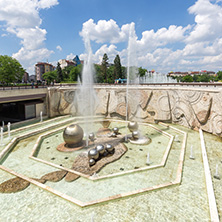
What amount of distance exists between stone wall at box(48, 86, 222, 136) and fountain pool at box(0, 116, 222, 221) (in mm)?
4485

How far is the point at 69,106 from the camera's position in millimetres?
20828

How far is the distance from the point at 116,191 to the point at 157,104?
12783mm

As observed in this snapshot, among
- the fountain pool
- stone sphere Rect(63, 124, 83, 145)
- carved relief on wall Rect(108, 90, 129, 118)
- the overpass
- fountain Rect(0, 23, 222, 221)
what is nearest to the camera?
the fountain pool

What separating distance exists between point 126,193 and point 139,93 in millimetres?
13504

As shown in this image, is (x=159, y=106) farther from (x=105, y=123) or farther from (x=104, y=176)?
(x=104, y=176)

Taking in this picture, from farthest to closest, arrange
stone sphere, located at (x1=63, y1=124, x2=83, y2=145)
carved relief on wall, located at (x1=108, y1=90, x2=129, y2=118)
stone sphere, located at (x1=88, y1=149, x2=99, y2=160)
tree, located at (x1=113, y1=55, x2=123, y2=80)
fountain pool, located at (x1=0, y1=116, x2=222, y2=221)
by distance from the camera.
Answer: tree, located at (x1=113, y1=55, x2=123, y2=80)
carved relief on wall, located at (x1=108, y1=90, x2=129, y2=118)
stone sphere, located at (x1=63, y1=124, x2=83, y2=145)
stone sphere, located at (x1=88, y1=149, x2=99, y2=160)
fountain pool, located at (x1=0, y1=116, x2=222, y2=221)

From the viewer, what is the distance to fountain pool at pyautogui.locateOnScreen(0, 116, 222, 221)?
5.06m

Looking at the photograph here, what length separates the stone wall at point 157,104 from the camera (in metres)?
13.1

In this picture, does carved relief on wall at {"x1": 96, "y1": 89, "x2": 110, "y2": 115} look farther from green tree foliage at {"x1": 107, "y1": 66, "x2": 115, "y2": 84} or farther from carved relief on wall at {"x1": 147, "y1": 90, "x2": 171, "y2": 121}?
green tree foliage at {"x1": 107, "y1": 66, "x2": 115, "y2": 84}

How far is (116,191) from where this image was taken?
6.17 m

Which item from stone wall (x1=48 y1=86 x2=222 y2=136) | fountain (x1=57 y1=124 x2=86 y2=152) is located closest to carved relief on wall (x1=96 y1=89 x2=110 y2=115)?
stone wall (x1=48 y1=86 x2=222 y2=136)

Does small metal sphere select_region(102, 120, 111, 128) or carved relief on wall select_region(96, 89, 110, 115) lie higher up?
carved relief on wall select_region(96, 89, 110, 115)

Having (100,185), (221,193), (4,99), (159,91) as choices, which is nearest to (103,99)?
(159,91)

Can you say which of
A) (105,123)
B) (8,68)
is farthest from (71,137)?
(8,68)
